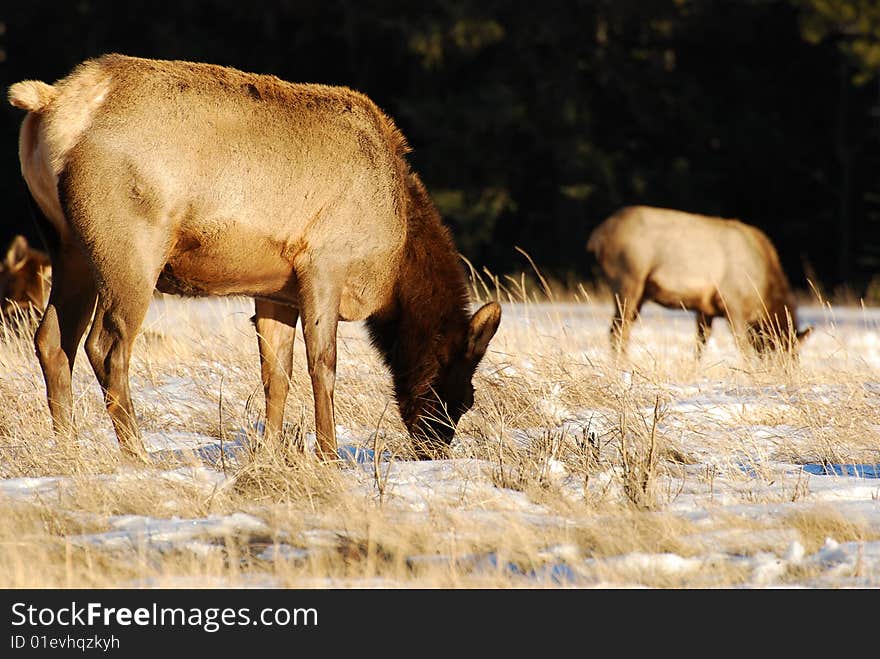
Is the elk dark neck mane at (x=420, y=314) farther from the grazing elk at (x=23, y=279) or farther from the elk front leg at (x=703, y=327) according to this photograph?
the elk front leg at (x=703, y=327)

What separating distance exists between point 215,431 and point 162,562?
2.80 metres

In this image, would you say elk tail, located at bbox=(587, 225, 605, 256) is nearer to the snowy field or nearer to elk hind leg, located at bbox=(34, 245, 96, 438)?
the snowy field

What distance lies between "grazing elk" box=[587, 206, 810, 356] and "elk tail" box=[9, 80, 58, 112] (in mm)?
8122

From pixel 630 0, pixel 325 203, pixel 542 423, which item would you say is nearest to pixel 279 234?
pixel 325 203

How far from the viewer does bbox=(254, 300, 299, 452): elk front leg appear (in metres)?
7.26

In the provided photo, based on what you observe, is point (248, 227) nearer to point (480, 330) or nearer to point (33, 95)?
point (33, 95)

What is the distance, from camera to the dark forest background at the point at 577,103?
86.5 feet

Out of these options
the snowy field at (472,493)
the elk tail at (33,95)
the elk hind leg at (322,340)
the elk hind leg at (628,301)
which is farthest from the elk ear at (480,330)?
the elk hind leg at (628,301)

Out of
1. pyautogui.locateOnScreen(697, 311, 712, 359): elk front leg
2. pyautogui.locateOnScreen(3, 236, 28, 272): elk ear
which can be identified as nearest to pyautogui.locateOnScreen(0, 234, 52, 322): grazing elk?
pyautogui.locateOnScreen(3, 236, 28, 272): elk ear

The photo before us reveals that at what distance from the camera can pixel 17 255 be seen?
1123cm
